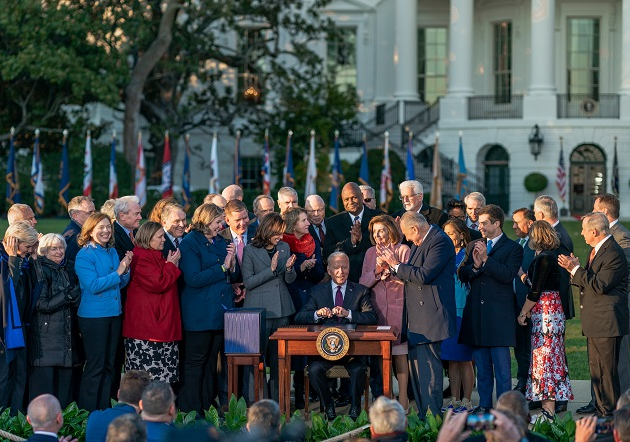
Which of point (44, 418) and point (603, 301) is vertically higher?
point (603, 301)

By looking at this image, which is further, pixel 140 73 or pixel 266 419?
pixel 140 73

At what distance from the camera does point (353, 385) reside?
1196 cm

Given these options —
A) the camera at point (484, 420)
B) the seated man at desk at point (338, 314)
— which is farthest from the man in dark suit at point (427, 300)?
the camera at point (484, 420)

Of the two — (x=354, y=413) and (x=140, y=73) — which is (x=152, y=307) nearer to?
(x=354, y=413)

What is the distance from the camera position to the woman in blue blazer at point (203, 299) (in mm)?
11891

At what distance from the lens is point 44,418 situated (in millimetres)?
8008

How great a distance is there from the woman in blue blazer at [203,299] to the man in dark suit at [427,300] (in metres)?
1.62

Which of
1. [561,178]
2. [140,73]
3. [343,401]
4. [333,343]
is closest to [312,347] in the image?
[333,343]

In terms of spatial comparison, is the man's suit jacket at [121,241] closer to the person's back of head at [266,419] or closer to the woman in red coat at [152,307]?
the woman in red coat at [152,307]

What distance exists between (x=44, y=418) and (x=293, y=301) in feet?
16.1

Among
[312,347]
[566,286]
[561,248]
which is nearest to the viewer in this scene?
[312,347]

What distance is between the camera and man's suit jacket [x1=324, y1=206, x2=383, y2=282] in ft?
44.1

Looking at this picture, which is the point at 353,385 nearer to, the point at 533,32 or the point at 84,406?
the point at 84,406

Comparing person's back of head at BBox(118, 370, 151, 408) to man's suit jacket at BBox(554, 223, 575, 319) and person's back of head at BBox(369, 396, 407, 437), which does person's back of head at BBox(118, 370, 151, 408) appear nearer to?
person's back of head at BBox(369, 396, 407, 437)
